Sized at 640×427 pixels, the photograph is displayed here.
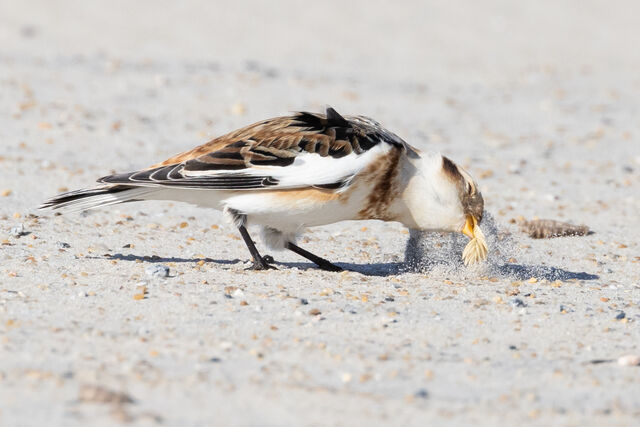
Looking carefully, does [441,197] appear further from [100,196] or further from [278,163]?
[100,196]

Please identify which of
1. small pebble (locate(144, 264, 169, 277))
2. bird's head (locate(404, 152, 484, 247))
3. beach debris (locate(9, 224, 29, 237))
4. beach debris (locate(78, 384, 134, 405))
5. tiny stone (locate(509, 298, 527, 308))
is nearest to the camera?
beach debris (locate(78, 384, 134, 405))

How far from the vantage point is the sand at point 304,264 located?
396cm

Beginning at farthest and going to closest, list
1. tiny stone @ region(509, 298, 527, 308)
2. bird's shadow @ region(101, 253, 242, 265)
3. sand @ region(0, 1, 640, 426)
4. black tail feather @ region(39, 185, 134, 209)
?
bird's shadow @ region(101, 253, 242, 265)
black tail feather @ region(39, 185, 134, 209)
tiny stone @ region(509, 298, 527, 308)
sand @ region(0, 1, 640, 426)

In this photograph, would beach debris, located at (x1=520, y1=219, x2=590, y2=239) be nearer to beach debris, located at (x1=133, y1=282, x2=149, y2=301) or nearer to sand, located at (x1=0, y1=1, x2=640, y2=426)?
sand, located at (x1=0, y1=1, x2=640, y2=426)

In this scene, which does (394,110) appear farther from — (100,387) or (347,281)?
(100,387)

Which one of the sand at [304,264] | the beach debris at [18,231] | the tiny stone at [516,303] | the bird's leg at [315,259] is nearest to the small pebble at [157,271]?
the sand at [304,264]

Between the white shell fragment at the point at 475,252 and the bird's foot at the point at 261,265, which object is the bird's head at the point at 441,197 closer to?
the white shell fragment at the point at 475,252

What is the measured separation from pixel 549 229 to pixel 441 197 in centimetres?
161

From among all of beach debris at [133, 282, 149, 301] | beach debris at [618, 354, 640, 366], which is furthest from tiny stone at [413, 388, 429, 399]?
beach debris at [133, 282, 149, 301]

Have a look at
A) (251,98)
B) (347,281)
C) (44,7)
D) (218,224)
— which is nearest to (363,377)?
(347,281)

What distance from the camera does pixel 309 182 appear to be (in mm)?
5613

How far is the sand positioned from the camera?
3.96 m

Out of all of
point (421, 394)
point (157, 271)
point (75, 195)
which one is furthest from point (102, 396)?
point (75, 195)

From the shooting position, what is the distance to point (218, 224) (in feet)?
23.7
